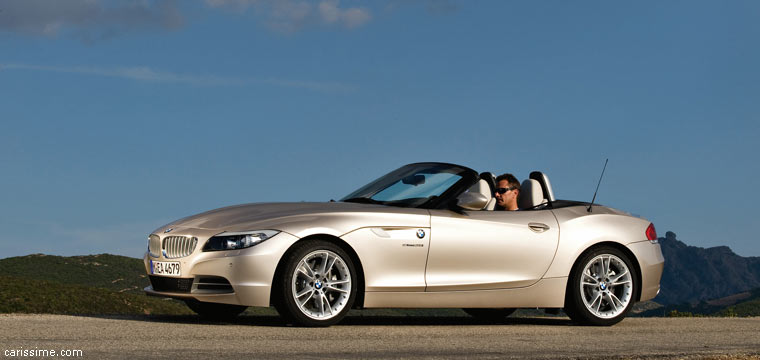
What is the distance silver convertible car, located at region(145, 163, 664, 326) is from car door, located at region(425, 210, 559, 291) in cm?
1

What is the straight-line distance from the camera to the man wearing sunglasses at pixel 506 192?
1068 cm

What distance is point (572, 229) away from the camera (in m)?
10.5

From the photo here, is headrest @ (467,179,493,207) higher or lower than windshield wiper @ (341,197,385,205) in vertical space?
higher

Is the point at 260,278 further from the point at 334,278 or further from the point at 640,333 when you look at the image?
the point at 640,333

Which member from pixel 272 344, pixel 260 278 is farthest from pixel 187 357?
pixel 260 278

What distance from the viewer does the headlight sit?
29.1 feet

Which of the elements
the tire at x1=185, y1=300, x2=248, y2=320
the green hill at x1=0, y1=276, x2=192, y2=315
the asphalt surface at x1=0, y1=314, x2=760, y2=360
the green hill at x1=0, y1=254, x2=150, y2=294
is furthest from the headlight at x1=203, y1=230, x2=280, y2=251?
the green hill at x1=0, y1=254, x2=150, y2=294

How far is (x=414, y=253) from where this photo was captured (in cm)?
944

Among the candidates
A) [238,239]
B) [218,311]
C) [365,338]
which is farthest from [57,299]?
[365,338]

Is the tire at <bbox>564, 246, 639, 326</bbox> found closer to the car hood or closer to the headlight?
the car hood

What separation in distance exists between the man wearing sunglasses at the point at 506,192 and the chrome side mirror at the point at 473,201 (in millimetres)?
1019

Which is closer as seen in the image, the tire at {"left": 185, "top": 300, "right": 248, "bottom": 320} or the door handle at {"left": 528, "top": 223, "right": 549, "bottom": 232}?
the door handle at {"left": 528, "top": 223, "right": 549, "bottom": 232}

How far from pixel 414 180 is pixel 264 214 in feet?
5.87

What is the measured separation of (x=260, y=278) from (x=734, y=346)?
4312 millimetres
